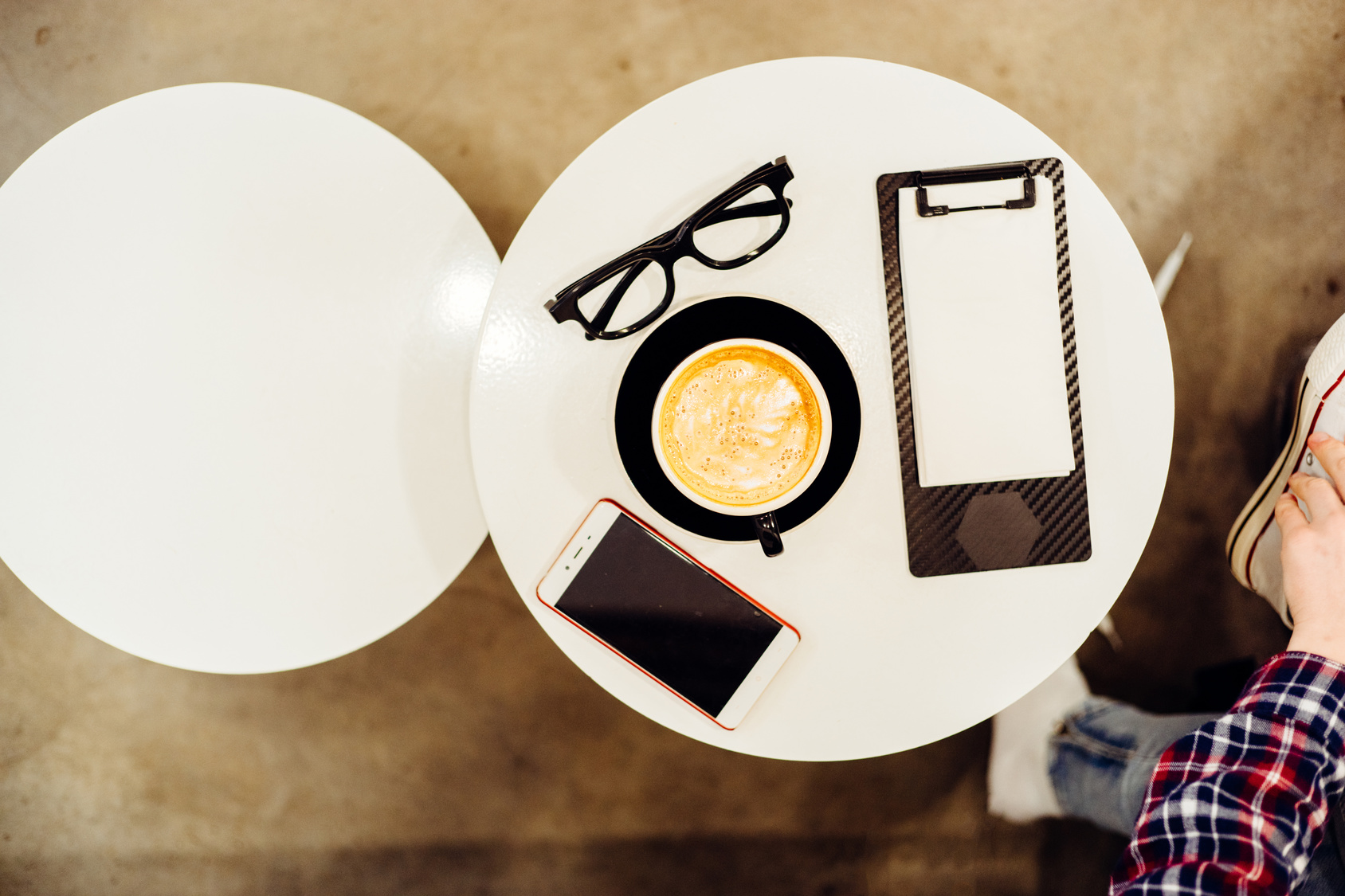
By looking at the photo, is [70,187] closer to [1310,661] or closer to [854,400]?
[854,400]

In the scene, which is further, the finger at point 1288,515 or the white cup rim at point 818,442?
the finger at point 1288,515

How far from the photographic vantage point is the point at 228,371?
1037 mm

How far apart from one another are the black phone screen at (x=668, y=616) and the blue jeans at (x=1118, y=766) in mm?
808

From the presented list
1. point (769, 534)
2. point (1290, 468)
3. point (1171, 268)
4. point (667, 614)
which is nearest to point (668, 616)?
point (667, 614)

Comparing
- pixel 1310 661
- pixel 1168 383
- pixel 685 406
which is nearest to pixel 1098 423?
pixel 1168 383

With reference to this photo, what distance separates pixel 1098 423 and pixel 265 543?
119 cm

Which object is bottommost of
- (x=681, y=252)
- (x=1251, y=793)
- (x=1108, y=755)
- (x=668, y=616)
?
(x=1108, y=755)

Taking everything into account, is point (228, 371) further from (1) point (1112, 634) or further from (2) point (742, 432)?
(1) point (1112, 634)

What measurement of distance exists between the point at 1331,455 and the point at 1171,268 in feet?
2.49

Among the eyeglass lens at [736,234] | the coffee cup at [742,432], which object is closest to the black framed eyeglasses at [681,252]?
the eyeglass lens at [736,234]

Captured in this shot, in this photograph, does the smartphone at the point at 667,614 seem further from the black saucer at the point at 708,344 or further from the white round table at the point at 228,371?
the white round table at the point at 228,371

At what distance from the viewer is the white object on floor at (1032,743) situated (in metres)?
1.57

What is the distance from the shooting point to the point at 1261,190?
5.50 ft

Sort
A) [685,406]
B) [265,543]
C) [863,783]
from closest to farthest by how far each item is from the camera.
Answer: [685,406]
[265,543]
[863,783]
